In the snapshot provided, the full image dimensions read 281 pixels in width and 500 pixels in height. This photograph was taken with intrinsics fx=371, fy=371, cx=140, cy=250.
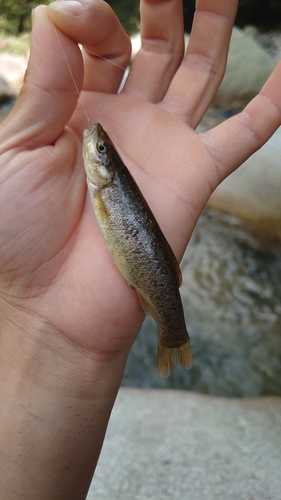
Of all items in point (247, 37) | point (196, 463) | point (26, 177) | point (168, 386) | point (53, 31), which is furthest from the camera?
point (247, 37)

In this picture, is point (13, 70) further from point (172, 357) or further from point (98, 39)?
point (172, 357)

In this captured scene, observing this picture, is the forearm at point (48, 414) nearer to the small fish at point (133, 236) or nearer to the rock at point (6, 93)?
the small fish at point (133, 236)

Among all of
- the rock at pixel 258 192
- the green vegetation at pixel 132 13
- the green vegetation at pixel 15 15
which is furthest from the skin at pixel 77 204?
the green vegetation at pixel 15 15

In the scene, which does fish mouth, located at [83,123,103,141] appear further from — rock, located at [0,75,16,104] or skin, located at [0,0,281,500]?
rock, located at [0,75,16,104]

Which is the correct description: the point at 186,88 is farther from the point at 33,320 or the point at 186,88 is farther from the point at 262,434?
the point at 262,434

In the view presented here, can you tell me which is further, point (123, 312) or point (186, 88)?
point (186, 88)

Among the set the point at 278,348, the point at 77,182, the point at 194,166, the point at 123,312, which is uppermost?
the point at 194,166

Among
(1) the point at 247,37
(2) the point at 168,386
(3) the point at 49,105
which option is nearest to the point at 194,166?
(3) the point at 49,105
